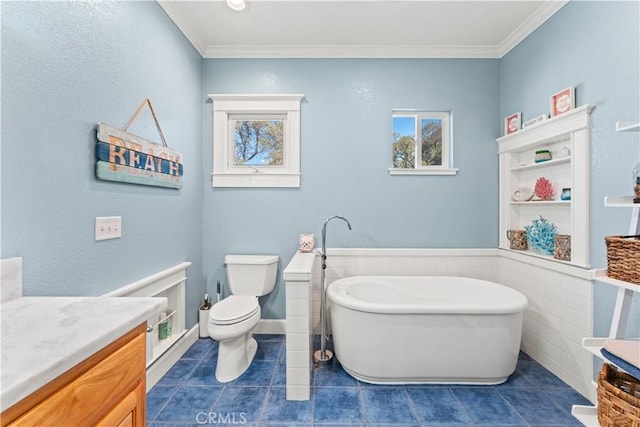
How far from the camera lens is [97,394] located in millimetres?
712

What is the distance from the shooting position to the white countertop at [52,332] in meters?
0.54

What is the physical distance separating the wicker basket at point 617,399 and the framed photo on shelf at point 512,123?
191cm

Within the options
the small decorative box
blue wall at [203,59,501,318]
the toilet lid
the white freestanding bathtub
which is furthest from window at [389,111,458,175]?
the toilet lid

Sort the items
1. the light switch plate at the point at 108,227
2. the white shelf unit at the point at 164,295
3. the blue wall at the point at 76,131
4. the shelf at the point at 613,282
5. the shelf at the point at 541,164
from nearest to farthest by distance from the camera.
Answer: the blue wall at the point at 76,131, the shelf at the point at 613,282, the light switch plate at the point at 108,227, the white shelf unit at the point at 164,295, the shelf at the point at 541,164

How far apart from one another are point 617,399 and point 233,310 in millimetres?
2019

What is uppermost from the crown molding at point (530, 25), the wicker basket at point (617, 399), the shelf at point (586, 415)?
the crown molding at point (530, 25)

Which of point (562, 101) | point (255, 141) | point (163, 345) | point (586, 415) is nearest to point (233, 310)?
point (163, 345)

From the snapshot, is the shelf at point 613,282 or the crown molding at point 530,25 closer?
the shelf at point 613,282

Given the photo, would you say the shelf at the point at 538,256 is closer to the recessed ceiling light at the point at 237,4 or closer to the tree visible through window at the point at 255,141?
the tree visible through window at the point at 255,141

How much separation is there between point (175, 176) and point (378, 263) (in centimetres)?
193

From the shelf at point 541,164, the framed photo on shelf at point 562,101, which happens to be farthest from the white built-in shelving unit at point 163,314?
the framed photo on shelf at point 562,101

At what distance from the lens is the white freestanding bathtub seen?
178cm

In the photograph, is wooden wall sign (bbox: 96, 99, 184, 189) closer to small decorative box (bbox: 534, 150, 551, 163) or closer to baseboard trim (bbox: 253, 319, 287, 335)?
baseboard trim (bbox: 253, 319, 287, 335)

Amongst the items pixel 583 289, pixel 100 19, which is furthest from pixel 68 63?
pixel 583 289
